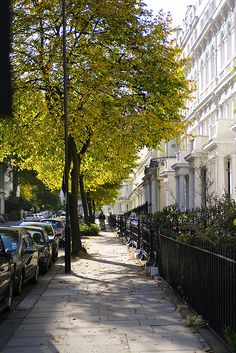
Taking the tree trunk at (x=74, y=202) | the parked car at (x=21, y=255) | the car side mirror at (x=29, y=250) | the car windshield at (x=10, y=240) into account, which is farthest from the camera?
the tree trunk at (x=74, y=202)

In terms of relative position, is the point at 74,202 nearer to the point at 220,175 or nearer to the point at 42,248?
the point at 42,248

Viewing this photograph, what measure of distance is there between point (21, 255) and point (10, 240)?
612 millimetres

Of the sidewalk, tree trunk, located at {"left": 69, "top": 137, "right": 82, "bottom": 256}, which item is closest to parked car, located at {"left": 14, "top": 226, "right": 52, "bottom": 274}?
the sidewalk

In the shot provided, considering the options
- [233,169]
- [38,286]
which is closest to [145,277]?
[38,286]

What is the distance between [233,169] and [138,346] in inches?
923

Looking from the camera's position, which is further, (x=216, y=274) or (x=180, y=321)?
(x=180, y=321)

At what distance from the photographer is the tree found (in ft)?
60.1

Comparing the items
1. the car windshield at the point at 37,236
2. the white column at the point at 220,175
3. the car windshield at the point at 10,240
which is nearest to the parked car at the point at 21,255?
the car windshield at the point at 10,240

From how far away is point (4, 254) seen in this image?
370 inches

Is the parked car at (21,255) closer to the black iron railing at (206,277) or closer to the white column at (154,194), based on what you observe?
the black iron railing at (206,277)

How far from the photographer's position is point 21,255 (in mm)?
12070

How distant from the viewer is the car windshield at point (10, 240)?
1220 centimetres

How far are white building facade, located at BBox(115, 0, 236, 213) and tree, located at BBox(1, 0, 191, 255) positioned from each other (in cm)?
513

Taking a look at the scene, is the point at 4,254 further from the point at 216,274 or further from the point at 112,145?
the point at 112,145
